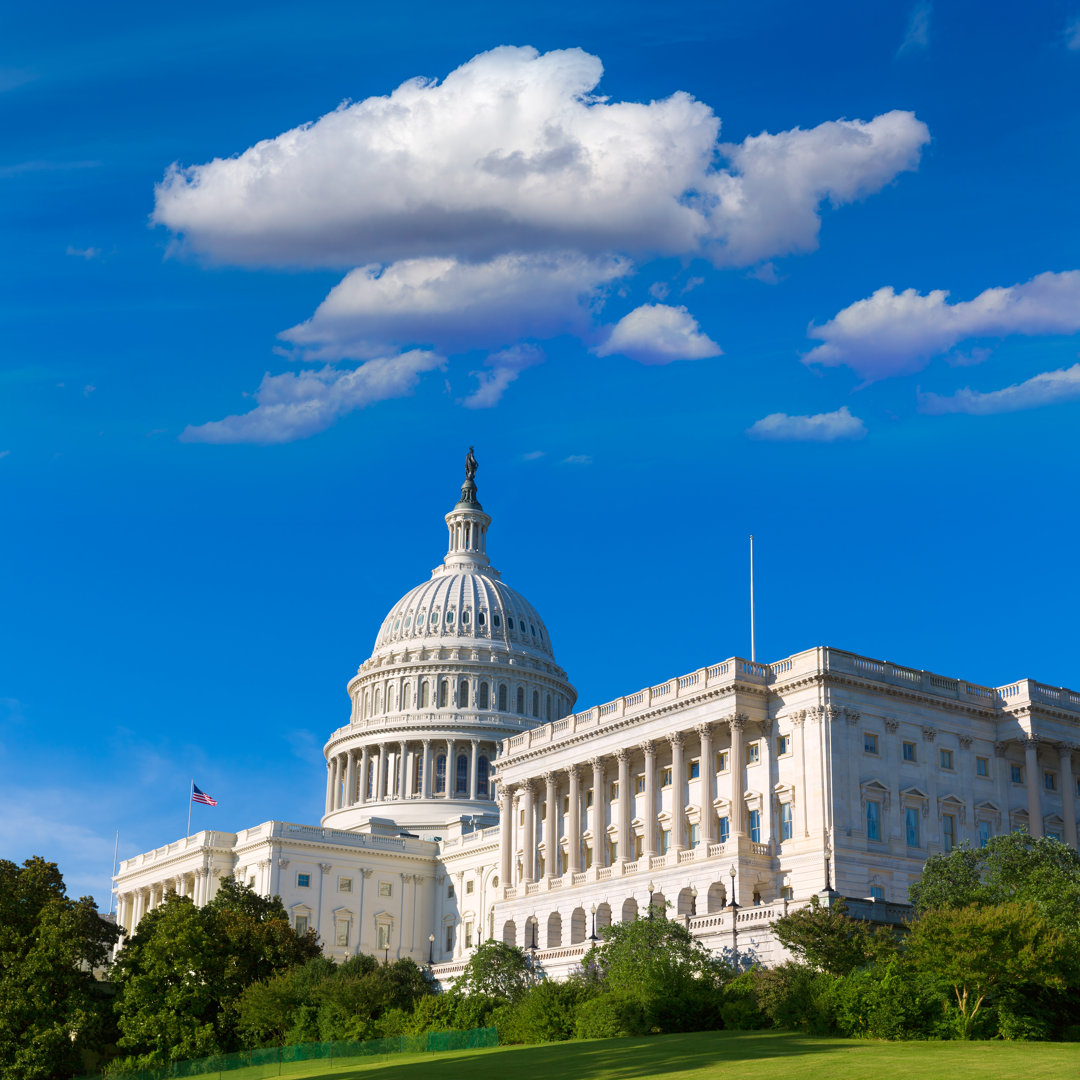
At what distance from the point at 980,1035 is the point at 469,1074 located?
1933 cm

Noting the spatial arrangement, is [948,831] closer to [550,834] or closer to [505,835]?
[550,834]

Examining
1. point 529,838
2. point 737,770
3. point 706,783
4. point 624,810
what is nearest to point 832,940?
point 737,770

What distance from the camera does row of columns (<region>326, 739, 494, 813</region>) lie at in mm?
164625

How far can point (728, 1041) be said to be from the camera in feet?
201

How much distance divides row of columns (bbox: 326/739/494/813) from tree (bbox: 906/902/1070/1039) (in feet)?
335

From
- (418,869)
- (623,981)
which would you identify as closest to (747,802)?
(623,981)

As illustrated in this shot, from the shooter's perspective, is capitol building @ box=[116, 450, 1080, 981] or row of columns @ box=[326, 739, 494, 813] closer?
capitol building @ box=[116, 450, 1080, 981]

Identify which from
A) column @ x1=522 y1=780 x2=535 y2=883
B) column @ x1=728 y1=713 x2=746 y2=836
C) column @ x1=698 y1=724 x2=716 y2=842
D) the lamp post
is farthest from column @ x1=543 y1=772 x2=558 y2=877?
the lamp post

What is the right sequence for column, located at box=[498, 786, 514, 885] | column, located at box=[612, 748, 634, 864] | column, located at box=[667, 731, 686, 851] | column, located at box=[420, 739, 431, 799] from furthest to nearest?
column, located at box=[420, 739, 431, 799] < column, located at box=[498, 786, 514, 885] < column, located at box=[612, 748, 634, 864] < column, located at box=[667, 731, 686, 851]

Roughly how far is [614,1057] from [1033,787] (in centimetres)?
4789

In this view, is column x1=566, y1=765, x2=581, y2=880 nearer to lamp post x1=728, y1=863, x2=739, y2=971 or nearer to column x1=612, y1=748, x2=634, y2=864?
column x1=612, y1=748, x2=634, y2=864

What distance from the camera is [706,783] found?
9875cm

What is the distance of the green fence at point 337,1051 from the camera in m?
72.8

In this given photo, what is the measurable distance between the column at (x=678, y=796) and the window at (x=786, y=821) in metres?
7.00
